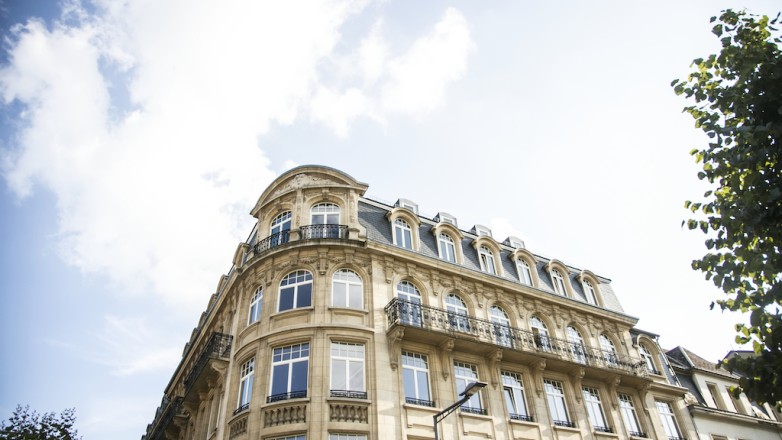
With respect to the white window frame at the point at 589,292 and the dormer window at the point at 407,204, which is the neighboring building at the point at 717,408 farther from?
the dormer window at the point at 407,204

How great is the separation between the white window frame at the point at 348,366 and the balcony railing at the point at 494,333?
64.8 inches

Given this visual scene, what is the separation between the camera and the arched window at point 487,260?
2472 centimetres

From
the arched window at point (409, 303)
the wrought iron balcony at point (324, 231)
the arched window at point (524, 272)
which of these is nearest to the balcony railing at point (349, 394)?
the arched window at point (409, 303)

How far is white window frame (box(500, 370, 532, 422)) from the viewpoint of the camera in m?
20.1

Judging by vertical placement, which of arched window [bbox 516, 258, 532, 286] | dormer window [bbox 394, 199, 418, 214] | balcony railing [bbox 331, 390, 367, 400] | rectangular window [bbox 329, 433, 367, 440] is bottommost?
rectangular window [bbox 329, 433, 367, 440]

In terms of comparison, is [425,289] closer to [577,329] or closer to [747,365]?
[577,329]

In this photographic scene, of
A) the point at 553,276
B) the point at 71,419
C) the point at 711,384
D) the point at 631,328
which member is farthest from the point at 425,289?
the point at 71,419

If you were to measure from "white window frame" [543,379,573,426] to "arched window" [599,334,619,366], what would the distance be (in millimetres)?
3911

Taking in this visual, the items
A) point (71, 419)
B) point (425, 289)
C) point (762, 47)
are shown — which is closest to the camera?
point (762, 47)

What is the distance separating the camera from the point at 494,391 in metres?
20.1

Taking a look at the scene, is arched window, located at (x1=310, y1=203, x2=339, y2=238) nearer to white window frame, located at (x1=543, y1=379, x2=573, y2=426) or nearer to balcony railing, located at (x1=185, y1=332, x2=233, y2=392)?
balcony railing, located at (x1=185, y1=332, x2=233, y2=392)

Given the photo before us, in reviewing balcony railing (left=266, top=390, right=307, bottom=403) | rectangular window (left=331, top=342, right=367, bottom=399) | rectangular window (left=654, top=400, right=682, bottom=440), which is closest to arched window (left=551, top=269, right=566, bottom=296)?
rectangular window (left=654, top=400, right=682, bottom=440)

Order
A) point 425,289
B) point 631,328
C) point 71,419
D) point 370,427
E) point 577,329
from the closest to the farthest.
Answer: point 370,427 → point 425,289 → point 577,329 → point 631,328 → point 71,419

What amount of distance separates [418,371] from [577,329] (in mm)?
10175
